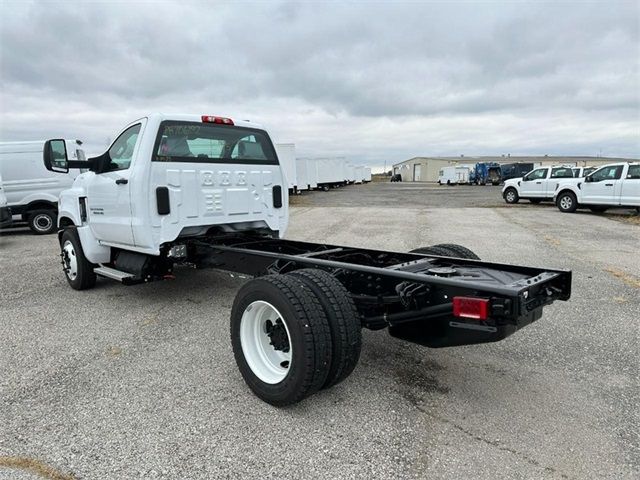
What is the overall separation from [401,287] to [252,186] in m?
2.86

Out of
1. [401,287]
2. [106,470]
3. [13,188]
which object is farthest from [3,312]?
[13,188]

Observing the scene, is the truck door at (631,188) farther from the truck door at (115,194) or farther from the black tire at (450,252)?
the truck door at (115,194)

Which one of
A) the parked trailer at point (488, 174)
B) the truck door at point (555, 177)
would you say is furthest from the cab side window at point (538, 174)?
the parked trailer at point (488, 174)

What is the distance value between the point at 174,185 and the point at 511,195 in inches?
858

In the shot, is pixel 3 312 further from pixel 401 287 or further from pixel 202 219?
pixel 401 287

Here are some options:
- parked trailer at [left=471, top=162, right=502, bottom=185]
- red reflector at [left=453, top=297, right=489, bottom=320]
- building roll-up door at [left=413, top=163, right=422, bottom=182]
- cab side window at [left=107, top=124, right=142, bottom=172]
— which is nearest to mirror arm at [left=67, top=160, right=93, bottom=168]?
cab side window at [left=107, top=124, right=142, bottom=172]

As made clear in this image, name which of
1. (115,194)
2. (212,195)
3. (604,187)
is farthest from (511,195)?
(115,194)

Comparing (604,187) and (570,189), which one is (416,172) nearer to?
(570,189)

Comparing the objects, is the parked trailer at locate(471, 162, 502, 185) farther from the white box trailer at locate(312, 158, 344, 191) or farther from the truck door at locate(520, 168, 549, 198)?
the truck door at locate(520, 168, 549, 198)

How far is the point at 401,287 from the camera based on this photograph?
119 inches

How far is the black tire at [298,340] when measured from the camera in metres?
2.77

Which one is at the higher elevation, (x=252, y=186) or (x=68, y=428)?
(x=252, y=186)

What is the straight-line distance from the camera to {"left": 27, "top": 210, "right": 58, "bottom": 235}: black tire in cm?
1245

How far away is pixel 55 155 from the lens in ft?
16.4
